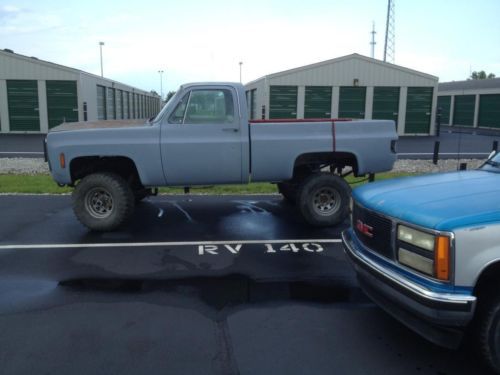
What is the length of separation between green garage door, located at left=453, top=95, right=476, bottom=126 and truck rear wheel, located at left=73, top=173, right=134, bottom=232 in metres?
37.4

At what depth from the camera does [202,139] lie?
274 inches

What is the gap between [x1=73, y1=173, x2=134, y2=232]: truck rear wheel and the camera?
7.02 meters

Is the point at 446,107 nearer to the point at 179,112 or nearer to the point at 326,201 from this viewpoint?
the point at 326,201

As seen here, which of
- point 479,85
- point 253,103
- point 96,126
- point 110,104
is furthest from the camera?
point 479,85

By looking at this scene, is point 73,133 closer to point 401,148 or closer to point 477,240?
point 477,240

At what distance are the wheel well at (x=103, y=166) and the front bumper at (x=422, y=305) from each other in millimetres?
4663

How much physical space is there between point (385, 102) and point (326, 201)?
23.0 m

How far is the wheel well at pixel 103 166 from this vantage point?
7.15 m

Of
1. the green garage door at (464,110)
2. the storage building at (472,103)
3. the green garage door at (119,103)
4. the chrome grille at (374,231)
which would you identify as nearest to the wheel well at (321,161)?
the chrome grille at (374,231)

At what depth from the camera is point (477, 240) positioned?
3.02 m

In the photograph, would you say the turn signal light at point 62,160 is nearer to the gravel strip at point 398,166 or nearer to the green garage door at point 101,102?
the gravel strip at point 398,166

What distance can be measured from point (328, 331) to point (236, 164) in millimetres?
3550

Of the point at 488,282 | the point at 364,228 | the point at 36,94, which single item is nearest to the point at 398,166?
the point at 364,228

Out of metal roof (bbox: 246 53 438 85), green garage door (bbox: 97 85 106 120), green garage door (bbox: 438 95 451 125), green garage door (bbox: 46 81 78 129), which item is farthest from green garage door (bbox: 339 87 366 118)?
green garage door (bbox: 438 95 451 125)
